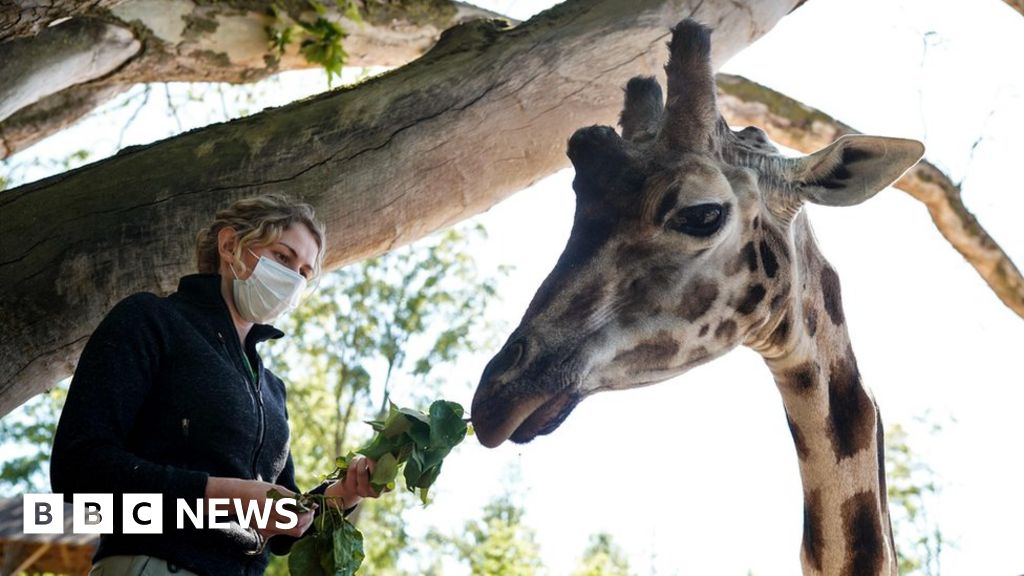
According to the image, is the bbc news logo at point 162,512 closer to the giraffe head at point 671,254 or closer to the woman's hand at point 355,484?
the woman's hand at point 355,484

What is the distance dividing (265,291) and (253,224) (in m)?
0.23

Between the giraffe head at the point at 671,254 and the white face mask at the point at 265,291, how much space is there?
24.9 inches

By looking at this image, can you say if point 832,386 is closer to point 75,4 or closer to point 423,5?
point 75,4

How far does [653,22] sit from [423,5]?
1.98 meters

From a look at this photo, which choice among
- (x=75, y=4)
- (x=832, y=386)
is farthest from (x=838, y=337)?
(x=75, y=4)

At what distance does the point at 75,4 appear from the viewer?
16.0ft

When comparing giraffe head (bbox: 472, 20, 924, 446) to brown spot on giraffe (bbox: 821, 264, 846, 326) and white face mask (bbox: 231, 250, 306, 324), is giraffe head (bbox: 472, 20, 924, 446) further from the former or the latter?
white face mask (bbox: 231, 250, 306, 324)

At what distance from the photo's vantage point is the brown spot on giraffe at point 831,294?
4.55 meters

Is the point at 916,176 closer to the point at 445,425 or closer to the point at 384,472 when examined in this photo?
the point at 445,425

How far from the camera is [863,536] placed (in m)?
4.41

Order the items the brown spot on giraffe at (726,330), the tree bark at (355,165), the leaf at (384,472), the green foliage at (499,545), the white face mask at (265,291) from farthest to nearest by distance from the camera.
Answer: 1. the green foliage at (499,545)
2. the tree bark at (355,165)
3. the brown spot on giraffe at (726,330)
4. the white face mask at (265,291)
5. the leaf at (384,472)

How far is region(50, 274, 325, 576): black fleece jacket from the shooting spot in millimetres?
3055

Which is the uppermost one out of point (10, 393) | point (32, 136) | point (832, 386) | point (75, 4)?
point (32, 136)

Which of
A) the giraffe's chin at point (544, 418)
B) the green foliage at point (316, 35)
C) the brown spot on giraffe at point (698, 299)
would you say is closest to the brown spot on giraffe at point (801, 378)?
the brown spot on giraffe at point (698, 299)
